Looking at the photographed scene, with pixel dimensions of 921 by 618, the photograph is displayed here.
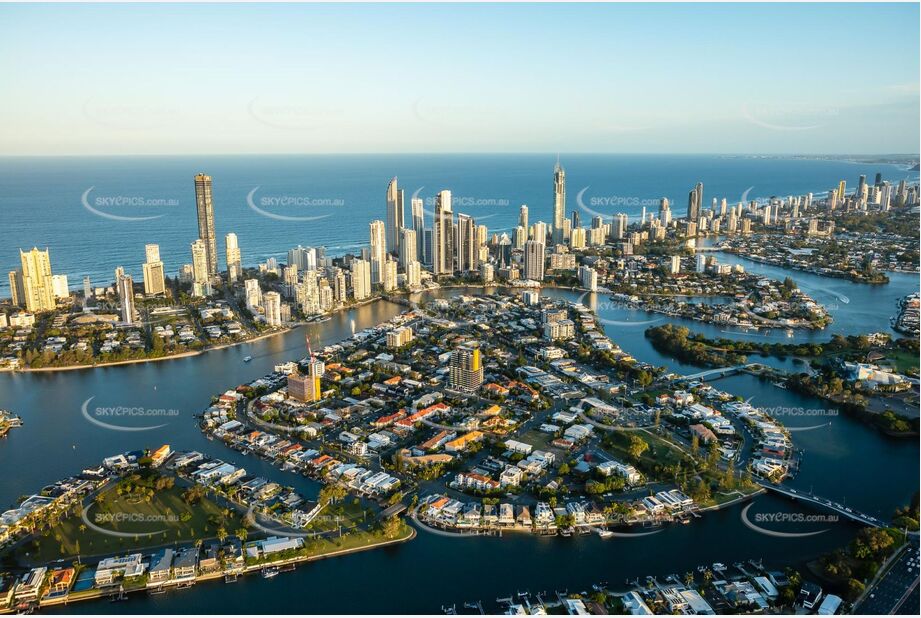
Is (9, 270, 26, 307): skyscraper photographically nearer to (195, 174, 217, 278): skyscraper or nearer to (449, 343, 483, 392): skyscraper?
(195, 174, 217, 278): skyscraper

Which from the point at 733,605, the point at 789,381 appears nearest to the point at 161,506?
the point at 733,605

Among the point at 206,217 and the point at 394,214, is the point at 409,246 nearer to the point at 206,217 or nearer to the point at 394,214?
the point at 394,214

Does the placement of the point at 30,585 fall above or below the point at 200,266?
below

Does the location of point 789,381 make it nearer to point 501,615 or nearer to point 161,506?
point 501,615

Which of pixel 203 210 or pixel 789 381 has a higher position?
pixel 203 210

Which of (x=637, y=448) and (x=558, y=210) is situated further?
(x=558, y=210)

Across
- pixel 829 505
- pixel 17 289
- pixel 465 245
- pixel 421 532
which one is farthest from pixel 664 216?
pixel 421 532
